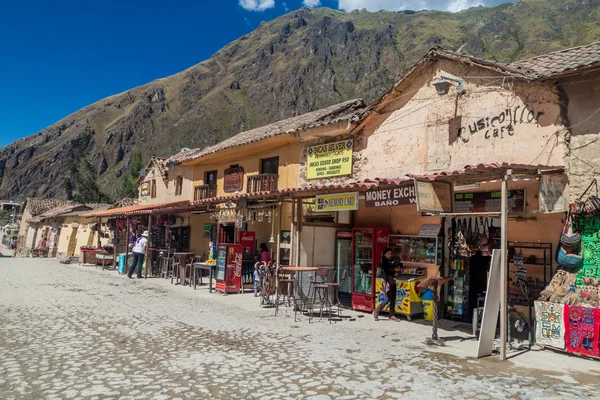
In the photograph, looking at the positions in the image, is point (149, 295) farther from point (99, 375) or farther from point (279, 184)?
point (99, 375)

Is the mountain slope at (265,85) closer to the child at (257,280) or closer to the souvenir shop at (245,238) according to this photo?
the souvenir shop at (245,238)

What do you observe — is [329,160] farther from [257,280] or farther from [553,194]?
[553,194]

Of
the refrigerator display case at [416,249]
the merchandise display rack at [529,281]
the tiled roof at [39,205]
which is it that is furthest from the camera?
the tiled roof at [39,205]

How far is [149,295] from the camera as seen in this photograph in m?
13.0

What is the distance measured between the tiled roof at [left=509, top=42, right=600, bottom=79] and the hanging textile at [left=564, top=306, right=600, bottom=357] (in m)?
4.07

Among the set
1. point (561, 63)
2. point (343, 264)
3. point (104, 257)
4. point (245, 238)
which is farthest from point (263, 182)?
point (561, 63)

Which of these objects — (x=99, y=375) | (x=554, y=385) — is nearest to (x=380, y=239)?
(x=554, y=385)

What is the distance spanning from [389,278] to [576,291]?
3.61 meters

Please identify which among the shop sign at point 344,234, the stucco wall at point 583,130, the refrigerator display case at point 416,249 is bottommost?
the refrigerator display case at point 416,249

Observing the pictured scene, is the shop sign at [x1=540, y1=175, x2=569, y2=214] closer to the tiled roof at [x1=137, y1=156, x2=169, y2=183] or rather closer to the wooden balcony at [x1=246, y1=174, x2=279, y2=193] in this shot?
the wooden balcony at [x1=246, y1=174, x2=279, y2=193]

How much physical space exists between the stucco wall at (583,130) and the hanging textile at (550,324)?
6.63 feet

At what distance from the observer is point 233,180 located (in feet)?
62.3

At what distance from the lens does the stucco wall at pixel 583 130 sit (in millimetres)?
7895

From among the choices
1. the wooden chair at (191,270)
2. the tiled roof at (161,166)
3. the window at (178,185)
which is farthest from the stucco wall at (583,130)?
the tiled roof at (161,166)
